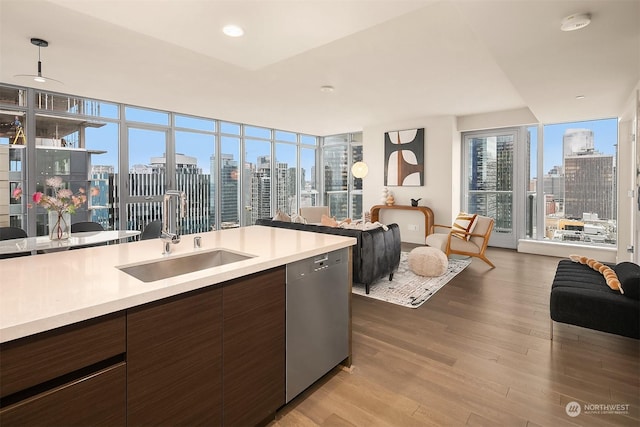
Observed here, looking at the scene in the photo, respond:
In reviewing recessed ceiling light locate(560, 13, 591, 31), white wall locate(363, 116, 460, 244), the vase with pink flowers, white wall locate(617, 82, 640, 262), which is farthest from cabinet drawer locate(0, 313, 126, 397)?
white wall locate(363, 116, 460, 244)

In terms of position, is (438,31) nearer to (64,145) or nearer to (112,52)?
(112,52)

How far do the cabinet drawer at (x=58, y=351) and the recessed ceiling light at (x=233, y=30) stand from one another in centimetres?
242

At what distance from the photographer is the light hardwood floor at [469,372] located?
179cm

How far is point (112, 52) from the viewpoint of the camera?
345 cm

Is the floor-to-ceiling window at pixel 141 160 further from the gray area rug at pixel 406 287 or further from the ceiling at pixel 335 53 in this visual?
the gray area rug at pixel 406 287

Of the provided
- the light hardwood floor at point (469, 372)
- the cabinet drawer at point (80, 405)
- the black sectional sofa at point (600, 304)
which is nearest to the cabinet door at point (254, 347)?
the light hardwood floor at point (469, 372)

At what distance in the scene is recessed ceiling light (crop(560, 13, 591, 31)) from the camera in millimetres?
2116

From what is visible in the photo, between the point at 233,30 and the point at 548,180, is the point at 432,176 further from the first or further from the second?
the point at 233,30

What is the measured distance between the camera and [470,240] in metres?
5.05

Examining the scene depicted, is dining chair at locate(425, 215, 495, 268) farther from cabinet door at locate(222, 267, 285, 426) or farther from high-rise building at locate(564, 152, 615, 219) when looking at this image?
cabinet door at locate(222, 267, 285, 426)

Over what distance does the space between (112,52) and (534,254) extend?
716 cm

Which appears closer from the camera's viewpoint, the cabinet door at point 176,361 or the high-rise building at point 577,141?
the cabinet door at point 176,361

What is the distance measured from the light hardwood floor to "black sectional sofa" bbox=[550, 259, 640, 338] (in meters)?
0.27

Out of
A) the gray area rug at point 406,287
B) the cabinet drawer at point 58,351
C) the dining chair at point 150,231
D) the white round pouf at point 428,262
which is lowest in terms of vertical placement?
the gray area rug at point 406,287
